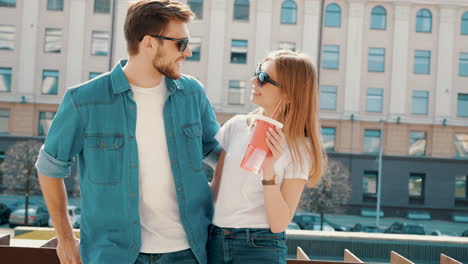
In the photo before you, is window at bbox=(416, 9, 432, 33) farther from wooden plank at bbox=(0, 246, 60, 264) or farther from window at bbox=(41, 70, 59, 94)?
wooden plank at bbox=(0, 246, 60, 264)

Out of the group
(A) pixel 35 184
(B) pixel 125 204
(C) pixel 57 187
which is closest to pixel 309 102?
(B) pixel 125 204

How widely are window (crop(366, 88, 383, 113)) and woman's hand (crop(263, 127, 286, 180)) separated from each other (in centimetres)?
3318

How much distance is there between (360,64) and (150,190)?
109 feet

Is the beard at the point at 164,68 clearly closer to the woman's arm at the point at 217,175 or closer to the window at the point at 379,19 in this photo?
the woman's arm at the point at 217,175

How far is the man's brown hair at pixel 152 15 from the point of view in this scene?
8.29ft

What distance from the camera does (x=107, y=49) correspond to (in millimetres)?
34094

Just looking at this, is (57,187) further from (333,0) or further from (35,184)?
(333,0)

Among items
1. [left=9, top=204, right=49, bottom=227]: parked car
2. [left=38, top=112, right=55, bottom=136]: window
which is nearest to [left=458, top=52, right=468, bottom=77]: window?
[left=38, top=112, right=55, bottom=136]: window

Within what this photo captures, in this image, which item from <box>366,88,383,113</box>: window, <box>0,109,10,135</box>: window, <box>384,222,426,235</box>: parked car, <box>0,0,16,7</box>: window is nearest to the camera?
<box>384,222,426,235</box>: parked car

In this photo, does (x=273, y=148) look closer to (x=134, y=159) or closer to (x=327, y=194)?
(x=134, y=159)

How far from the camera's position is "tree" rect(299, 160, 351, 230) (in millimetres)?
27250

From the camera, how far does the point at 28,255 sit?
3410mm

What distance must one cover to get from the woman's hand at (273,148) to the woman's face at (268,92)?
25 centimetres

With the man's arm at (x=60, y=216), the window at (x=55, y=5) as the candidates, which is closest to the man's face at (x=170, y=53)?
the man's arm at (x=60, y=216)
